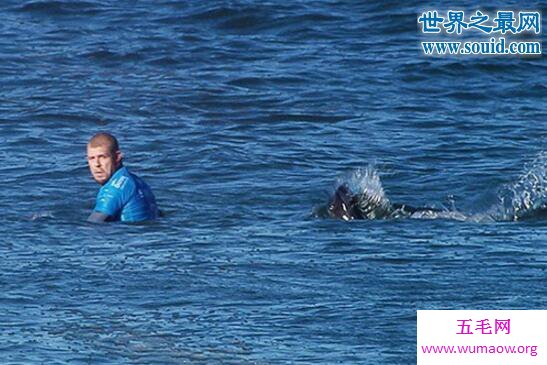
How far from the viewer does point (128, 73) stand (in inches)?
786

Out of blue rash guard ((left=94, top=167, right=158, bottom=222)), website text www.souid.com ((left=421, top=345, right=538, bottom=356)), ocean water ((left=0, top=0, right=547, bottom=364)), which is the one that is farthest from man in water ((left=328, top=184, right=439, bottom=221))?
website text www.souid.com ((left=421, top=345, right=538, bottom=356))

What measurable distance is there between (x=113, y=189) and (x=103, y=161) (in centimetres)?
24

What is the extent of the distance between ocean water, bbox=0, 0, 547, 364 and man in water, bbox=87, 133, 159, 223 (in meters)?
0.17

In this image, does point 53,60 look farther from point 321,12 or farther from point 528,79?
point 528,79

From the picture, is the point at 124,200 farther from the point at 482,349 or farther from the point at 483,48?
the point at 483,48

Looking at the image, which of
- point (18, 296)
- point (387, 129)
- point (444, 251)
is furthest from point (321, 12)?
point (18, 296)

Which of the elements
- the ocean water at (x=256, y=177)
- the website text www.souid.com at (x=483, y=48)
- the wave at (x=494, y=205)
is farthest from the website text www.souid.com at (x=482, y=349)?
the website text www.souid.com at (x=483, y=48)

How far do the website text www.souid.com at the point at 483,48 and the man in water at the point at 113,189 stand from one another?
8441 millimetres

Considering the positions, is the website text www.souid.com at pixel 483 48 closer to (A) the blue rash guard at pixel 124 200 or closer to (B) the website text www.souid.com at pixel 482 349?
(A) the blue rash guard at pixel 124 200

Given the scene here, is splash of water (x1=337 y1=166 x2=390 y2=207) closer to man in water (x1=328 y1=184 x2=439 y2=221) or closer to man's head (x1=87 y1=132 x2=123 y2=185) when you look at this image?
man in water (x1=328 y1=184 x2=439 y2=221)

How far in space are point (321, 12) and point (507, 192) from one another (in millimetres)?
8986

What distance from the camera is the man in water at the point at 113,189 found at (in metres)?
13.0

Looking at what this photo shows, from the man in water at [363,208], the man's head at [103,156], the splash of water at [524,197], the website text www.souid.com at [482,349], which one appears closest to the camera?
the website text www.souid.com at [482,349]

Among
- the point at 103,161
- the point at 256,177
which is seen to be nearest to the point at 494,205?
the point at 256,177
